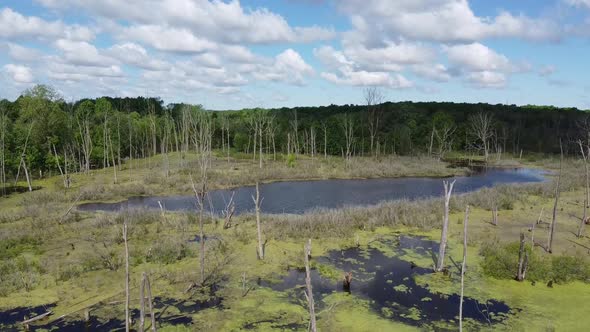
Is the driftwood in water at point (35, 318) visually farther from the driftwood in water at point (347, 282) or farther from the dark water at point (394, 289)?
the driftwood in water at point (347, 282)

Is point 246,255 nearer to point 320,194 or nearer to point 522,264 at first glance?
point 522,264

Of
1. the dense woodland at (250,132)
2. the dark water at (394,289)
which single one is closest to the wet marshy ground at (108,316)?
the dark water at (394,289)

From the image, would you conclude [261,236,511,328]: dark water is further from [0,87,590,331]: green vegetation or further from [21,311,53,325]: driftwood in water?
[21,311,53,325]: driftwood in water

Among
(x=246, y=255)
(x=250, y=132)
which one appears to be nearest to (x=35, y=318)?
(x=246, y=255)

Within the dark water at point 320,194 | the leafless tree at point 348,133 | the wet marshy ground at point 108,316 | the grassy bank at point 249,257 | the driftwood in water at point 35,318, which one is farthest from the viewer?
the leafless tree at point 348,133

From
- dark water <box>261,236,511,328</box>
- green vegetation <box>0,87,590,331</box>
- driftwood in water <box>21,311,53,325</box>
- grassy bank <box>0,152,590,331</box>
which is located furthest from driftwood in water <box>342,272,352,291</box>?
driftwood in water <box>21,311,53,325</box>

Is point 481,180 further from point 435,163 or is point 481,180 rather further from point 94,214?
point 94,214
